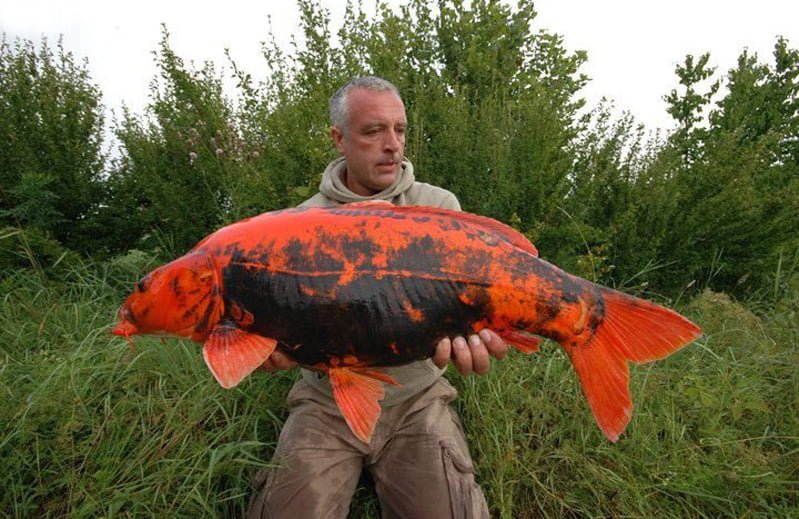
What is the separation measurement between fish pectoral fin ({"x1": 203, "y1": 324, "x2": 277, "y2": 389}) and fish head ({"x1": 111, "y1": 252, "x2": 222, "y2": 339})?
0.24 feet

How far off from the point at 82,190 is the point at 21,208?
523 millimetres

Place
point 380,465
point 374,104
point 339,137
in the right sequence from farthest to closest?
point 339,137 → point 374,104 → point 380,465

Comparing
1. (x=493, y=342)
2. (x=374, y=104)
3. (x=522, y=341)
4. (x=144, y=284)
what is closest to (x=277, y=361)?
(x=144, y=284)

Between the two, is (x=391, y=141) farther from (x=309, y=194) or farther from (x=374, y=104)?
(x=309, y=194)

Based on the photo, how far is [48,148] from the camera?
177 inches

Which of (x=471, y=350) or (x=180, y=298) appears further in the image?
(x=471, y=350)

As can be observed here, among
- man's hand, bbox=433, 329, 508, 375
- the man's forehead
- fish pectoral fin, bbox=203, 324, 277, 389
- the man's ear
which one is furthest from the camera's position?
the man's ear

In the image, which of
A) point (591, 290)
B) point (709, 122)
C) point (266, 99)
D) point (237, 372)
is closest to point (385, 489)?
point (237, 372)

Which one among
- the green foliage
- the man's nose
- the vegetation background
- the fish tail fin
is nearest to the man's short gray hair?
the man's nose

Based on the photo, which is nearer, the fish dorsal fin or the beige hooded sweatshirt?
the fish dorsal fin

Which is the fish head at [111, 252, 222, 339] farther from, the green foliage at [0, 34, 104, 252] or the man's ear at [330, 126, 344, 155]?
the green foliage at [0, 34, 104, 252]

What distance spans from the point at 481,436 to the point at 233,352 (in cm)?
150

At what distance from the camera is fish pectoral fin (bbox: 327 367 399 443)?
174cm

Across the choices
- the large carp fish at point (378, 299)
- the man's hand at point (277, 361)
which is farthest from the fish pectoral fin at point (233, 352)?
the man's hand at point (277, 361)
